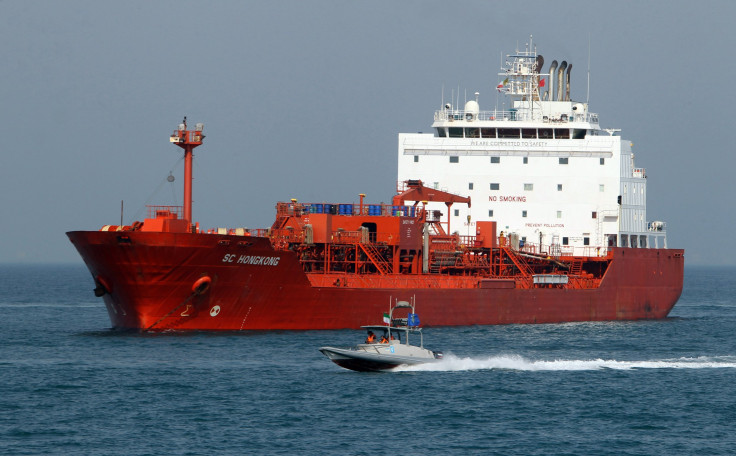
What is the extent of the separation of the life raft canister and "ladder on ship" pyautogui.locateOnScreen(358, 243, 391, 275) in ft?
26.1

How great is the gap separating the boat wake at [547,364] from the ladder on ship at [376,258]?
9.73 meters

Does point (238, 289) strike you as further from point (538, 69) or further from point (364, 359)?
point (538, 69)

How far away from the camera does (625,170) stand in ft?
188

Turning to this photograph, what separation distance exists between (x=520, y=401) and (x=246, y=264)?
13516 mm

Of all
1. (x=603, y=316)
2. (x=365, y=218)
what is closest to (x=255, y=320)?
(x=365, y=218)

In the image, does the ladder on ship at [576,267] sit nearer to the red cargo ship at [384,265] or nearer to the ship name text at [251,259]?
the red cargo ship at [384,265]

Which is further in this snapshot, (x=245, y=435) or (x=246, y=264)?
(x=246, y=264)

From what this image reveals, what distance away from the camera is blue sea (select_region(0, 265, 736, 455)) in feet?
84.7

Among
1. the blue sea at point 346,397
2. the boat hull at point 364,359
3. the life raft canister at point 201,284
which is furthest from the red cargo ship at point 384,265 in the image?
the boat hull at point 364,359

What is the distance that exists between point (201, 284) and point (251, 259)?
6.78ft

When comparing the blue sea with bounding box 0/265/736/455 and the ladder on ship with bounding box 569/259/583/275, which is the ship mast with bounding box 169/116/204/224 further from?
the ladder on ship with bounding box 569/259/583/275

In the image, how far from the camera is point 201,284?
40062 millimetres

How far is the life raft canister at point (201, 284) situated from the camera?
131 ft

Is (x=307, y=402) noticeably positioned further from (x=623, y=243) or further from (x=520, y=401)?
(x=623, y=243)
